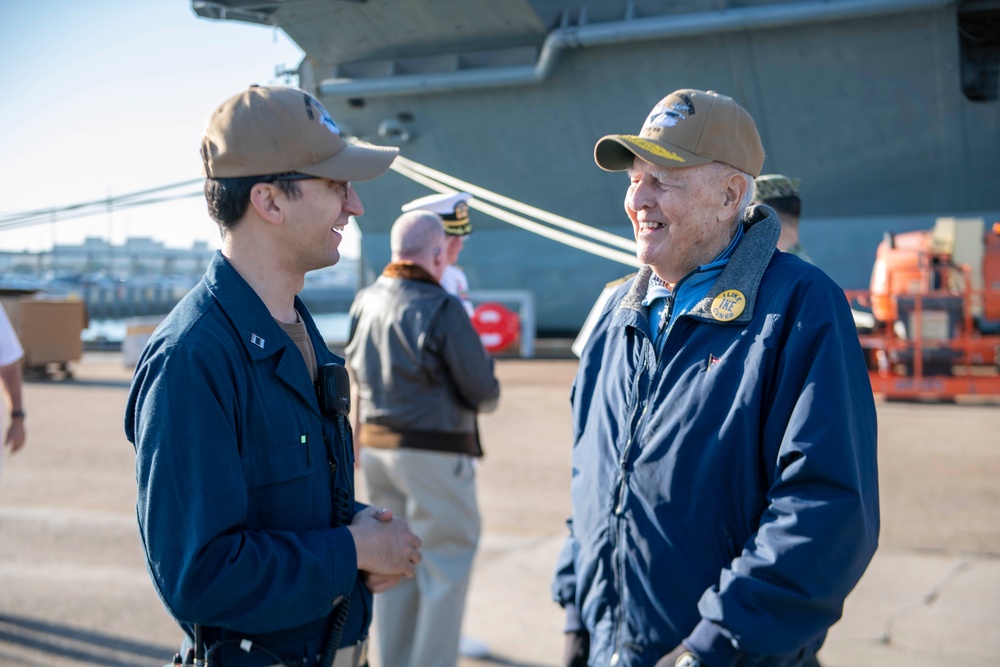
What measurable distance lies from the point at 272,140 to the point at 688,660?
1393 millimetres

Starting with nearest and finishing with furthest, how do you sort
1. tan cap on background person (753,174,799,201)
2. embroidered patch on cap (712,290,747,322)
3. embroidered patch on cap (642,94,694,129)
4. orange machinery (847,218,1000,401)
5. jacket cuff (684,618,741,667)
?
jacket cuff (684,618,741,667) < embroidered patch on cap (712,290,747,322) < embroidered patch on cap (642,94,694,129) < tan cap on background person (753,174,799,201) < orange machinery (847,218,1000,401)

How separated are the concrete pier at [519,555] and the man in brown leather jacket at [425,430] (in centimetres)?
40

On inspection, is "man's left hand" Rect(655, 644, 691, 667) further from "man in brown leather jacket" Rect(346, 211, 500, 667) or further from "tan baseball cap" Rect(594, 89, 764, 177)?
"man in brown leather jacket" Rect(346, 211, 500, 667)

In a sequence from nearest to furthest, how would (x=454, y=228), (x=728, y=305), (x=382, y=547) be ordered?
(x=382, y=547) → (x=728, y=305) → (x=454, y=228)

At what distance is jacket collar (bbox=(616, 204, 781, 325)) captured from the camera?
1.98 m

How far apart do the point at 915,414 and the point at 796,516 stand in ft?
28.2

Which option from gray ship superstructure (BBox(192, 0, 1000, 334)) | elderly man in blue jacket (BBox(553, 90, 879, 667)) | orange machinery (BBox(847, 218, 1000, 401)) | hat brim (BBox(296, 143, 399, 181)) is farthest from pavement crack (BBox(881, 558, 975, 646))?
gray ship superstructure (BBox(192, 0, 1000, 334))

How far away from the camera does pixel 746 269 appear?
6.66ft

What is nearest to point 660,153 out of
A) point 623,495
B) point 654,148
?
point 654,148

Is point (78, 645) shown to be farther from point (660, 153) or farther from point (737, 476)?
point (660, 153)

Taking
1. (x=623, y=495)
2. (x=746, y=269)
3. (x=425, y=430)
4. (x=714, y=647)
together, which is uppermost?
(x=746, y=269)

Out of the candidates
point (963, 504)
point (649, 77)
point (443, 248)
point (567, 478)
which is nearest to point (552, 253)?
point (649, 77)

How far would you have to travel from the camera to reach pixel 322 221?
190 cm

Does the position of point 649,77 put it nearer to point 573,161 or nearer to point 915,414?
point 573,161
